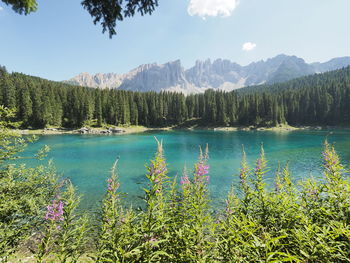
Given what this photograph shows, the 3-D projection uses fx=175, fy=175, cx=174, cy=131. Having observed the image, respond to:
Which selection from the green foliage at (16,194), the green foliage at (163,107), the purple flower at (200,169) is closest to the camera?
the purple flower at (200,169)

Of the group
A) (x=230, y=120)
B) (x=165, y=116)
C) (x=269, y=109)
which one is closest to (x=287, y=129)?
(x=269, y=109)

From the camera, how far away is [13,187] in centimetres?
668

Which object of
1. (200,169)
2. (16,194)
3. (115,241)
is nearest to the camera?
(115,241)

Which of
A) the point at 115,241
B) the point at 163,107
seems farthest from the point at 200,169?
the point at 163,107

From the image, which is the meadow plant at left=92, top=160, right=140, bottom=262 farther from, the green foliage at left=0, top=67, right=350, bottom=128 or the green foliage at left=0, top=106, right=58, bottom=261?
the green foliage at left=0, top=67, right=350, bottom=128

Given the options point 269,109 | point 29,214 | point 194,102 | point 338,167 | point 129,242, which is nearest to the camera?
point 129,242

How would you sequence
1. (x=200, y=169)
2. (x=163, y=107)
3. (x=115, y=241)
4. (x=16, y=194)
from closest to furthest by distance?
(x=115, y=241) → (x=200, y=169) → (x=16, y=194) → (x=163, y=107)

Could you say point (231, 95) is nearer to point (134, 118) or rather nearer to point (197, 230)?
point (134, 118)

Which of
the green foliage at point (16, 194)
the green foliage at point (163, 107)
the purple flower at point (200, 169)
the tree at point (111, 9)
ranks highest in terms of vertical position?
the green foliage at point (163, 107)

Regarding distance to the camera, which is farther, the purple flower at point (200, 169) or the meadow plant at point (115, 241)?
the purple flower at point (200, 169)

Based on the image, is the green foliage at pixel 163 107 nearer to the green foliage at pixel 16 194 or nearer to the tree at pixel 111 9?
the green foliage at pixel 16 194

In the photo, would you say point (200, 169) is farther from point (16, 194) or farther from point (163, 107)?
point (163, 107)

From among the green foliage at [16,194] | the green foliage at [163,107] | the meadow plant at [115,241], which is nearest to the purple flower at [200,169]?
the meadow plant at [115,241]

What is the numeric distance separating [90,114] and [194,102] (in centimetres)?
6765
